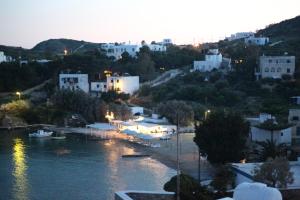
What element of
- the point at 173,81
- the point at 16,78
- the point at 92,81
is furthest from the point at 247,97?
the point at 16,78

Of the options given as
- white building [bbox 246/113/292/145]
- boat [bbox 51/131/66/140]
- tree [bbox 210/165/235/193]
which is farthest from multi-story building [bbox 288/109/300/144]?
boat [bbox 51/131/66/140]

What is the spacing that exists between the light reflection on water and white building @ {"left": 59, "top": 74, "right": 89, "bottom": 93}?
70.5ft

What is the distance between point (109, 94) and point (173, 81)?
8.29m

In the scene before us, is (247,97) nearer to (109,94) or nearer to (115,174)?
(109,94)

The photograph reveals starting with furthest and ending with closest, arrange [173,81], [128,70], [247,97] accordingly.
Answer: [128,70] → [173,81] → [247,97]

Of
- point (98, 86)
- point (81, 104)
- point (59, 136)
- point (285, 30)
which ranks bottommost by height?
point (59, 136)

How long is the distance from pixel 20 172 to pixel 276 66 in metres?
32.3

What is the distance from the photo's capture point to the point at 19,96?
174 ft

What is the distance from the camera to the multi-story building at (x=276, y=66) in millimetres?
49531

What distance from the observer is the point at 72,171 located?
26062 millimetres

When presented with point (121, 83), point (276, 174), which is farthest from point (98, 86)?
point (276, 174)

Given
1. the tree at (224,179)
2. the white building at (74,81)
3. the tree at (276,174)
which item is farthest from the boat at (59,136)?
the tree at (276,174)

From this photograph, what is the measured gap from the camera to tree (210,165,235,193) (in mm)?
17969

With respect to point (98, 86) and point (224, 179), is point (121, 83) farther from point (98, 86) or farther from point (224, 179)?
point (224, 179)
